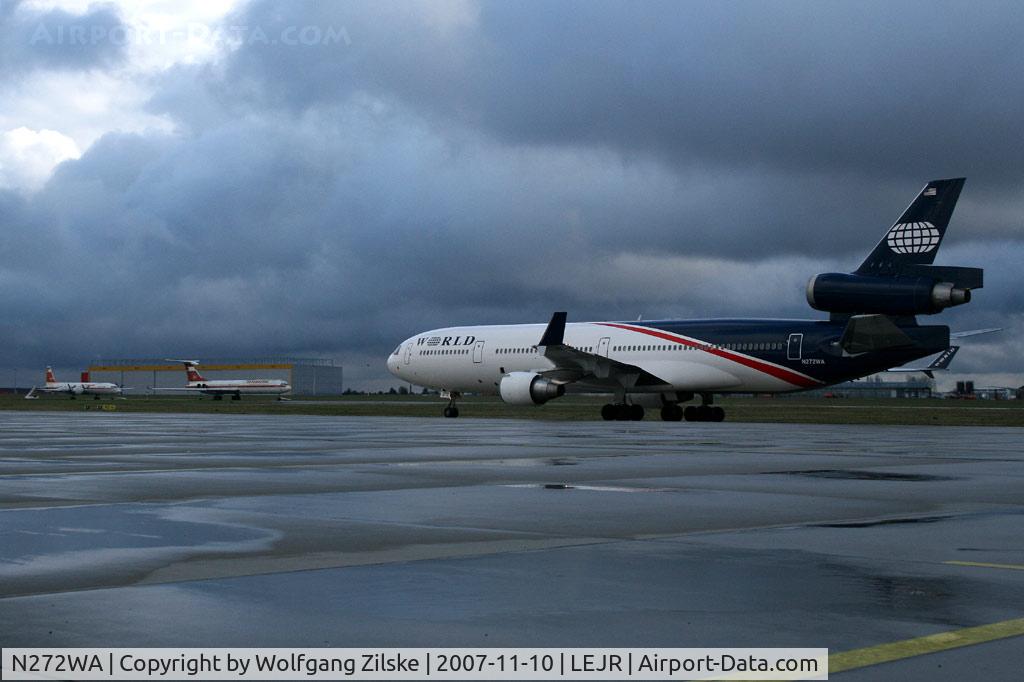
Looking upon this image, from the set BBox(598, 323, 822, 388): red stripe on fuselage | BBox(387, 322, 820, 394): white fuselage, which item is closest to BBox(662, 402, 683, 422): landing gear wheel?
BBox(387, 322, 820, 394): white fuselage

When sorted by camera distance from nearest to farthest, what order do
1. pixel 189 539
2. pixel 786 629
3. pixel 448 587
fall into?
1. pixel 786 629
2. pixel 448 587
3. pixel 189 539

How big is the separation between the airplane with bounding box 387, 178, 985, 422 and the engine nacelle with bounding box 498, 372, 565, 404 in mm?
53

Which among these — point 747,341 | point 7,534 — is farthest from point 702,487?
point 747,341

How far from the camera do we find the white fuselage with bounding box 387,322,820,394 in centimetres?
4719

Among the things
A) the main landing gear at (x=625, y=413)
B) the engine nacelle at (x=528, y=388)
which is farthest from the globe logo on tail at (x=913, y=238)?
the engine nacelle at (x=528, y=388)

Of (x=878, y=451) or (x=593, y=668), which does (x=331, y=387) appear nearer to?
(x=878, y=451)

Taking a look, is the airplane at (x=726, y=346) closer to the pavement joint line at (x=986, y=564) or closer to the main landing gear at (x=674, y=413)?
the main landing gear at (x=674, y=413)

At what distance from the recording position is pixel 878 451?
77.6 ft

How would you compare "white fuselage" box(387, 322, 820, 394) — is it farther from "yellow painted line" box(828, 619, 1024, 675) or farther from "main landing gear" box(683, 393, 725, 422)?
"yellow painted line" box(828, 619, 1024, 675)

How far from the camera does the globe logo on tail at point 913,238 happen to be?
4184 cm

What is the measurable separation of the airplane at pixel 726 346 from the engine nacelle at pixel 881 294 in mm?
36

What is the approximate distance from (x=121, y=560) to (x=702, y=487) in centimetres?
829

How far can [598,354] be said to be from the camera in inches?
2028
